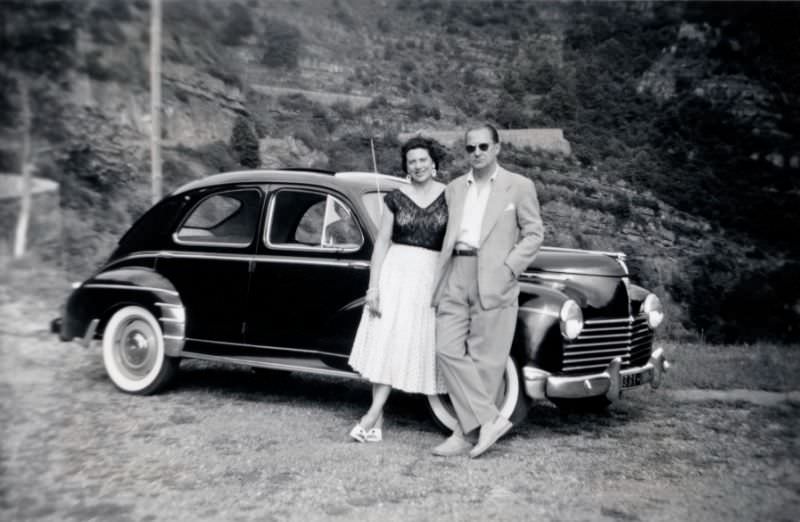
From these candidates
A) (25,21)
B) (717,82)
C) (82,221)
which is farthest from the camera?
(717,82)

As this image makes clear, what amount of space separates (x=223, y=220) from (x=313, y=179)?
3.67 feet

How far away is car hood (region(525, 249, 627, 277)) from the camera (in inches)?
181

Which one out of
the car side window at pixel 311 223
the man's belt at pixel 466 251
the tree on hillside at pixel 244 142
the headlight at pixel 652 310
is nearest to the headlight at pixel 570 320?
the man's belt at pixel 466 251

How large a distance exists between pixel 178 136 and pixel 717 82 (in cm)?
1092

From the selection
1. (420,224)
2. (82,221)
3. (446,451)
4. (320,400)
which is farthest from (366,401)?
(82,221)

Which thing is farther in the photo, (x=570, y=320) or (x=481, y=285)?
(x=570, y=320)

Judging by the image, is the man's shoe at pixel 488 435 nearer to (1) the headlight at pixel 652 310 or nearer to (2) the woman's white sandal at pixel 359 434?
(2) the woman's white sandal at pixel 359 434

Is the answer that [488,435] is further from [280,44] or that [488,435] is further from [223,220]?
[280,44]

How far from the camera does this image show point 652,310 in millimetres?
5023

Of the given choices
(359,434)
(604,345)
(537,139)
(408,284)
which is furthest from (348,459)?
(537,139)

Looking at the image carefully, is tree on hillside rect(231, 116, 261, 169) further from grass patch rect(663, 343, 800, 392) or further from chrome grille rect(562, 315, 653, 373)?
chrome grille rect(562, 315, 653, 373)

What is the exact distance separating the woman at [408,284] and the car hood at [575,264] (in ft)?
2.74

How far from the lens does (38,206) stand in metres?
7.51

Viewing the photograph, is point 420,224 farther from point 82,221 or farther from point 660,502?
point 82,221
